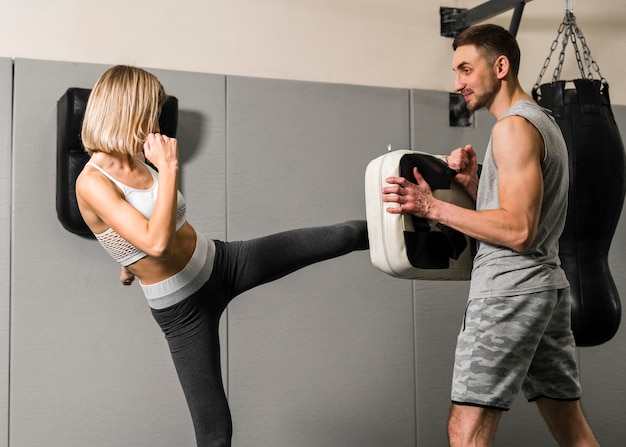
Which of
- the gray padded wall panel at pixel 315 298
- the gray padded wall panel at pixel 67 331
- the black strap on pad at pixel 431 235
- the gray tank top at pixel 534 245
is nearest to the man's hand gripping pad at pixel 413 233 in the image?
the black strap on pad at pixel 431 235

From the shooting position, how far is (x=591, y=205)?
10.4 ft

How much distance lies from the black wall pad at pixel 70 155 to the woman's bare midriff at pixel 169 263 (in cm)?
98

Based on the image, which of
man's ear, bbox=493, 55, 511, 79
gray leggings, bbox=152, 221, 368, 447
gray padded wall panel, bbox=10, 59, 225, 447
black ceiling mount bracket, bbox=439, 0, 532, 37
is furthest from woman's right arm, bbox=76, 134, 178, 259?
black ceiling mount bracket, bbox=439, 0, 532, 37

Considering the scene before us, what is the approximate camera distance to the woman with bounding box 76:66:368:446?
7.75 feet

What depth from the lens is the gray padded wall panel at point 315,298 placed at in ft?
12.7

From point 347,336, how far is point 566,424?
158 centimetres

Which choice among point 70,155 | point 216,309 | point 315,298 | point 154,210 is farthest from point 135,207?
point 315,298

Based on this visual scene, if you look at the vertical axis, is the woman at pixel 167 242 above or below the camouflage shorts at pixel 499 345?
above

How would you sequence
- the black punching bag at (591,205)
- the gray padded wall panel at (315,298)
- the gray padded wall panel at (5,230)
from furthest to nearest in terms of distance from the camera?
the gray padded wall panel at (315,298) < the gray padded wall panel at (5,230) < the black punching bag at (591,205)

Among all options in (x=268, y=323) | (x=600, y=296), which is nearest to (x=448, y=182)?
(x=600, y=296)

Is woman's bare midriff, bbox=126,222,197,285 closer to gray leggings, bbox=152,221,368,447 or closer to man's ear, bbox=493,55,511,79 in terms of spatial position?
gray leggings, bbox=152,221,368,447

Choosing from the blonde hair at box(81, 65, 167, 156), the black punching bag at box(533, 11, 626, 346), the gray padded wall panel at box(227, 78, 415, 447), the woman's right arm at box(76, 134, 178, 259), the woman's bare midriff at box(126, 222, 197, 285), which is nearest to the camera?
the woman's right arm at box(76, 134, 178, 259)

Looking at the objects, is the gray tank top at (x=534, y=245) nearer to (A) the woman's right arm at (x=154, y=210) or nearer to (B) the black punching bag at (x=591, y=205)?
(B) the black punching bag at (x=591, y=205)

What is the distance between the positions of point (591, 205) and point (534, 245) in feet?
2.79
